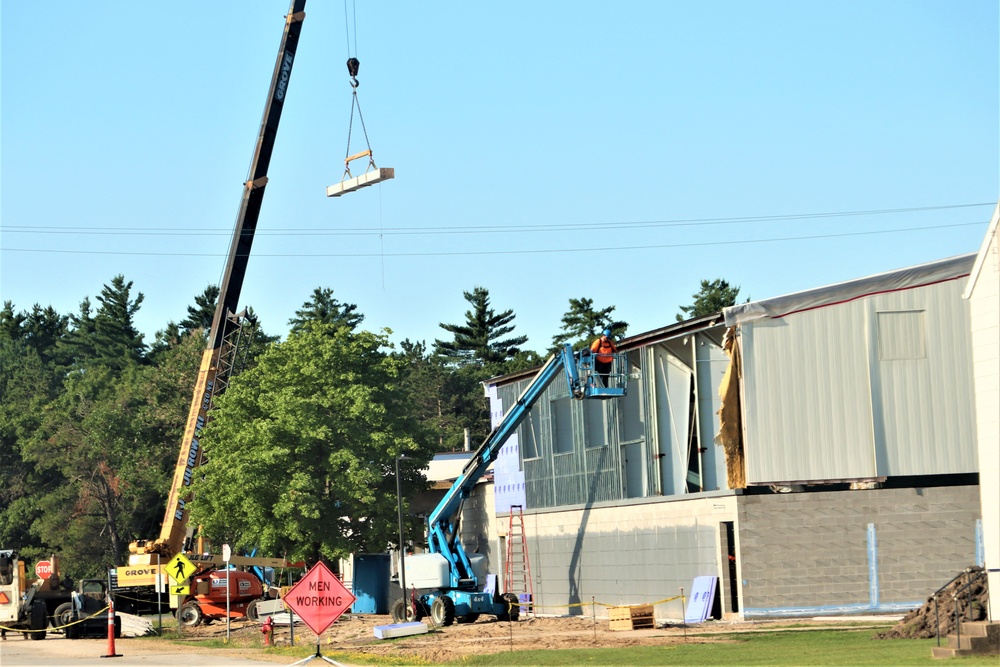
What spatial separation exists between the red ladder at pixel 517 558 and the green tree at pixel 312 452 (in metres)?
8.22

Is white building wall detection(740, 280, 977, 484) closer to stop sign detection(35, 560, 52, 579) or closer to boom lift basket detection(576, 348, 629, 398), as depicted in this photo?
boom lift basket detection(576, 348, 629, 398)

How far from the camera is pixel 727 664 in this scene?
22.8 meters

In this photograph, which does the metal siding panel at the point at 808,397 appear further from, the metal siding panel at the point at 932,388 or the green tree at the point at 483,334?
the green tree at the point at 483,334

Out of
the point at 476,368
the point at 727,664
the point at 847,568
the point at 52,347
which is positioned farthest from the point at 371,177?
the point at 52,347

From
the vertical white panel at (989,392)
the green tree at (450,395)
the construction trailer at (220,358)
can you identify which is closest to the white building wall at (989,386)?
the vertical white panel at (989,392)

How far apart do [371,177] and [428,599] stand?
1234cm

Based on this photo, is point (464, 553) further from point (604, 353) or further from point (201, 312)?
point (201, 312)

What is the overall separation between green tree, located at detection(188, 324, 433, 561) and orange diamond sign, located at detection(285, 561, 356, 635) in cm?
2830

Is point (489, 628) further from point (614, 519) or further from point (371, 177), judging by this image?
point (371, 177)

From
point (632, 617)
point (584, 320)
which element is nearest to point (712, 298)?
point (584, 320)

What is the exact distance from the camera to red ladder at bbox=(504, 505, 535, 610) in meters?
45.1

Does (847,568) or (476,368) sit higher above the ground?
(476,368)

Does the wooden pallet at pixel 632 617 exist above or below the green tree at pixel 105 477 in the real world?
below

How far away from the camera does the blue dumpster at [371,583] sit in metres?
53.2
